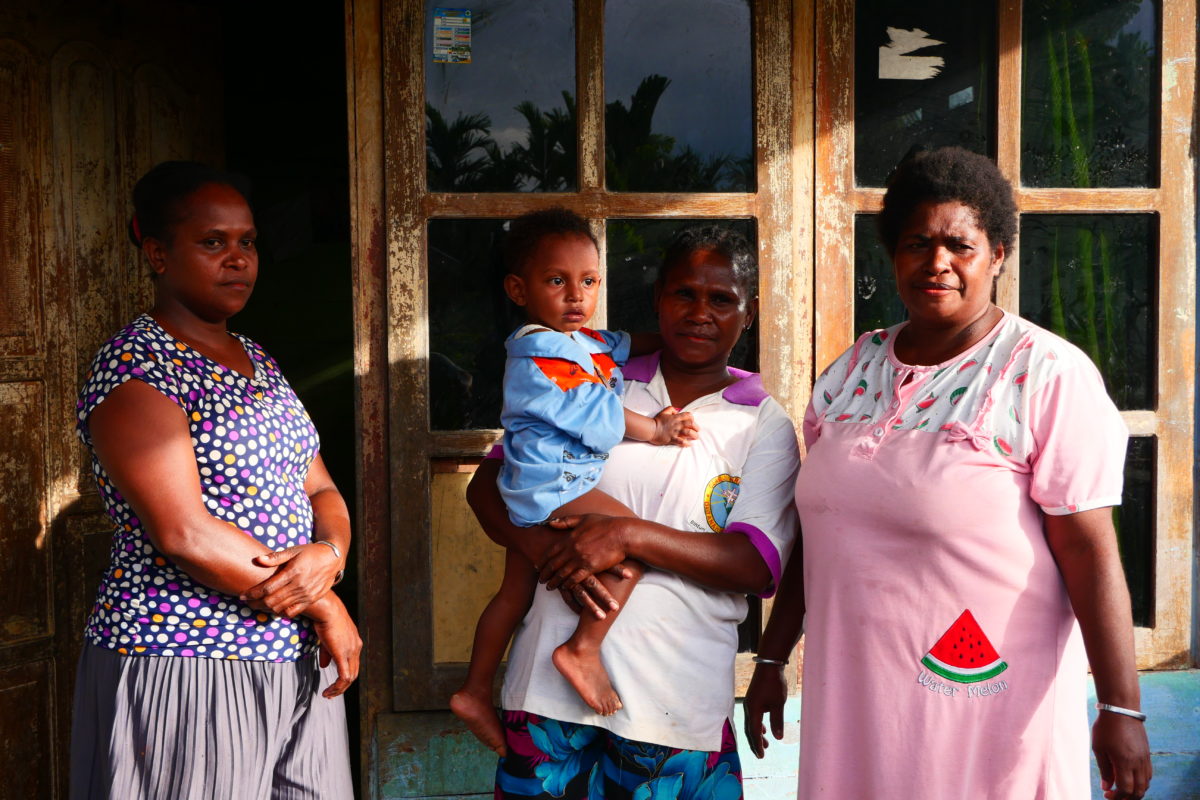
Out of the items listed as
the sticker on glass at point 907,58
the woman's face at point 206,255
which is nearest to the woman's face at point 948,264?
the sticker on glass at point 907,58

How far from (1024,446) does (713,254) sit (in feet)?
2.55

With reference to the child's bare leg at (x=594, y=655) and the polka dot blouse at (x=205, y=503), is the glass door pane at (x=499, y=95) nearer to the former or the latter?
the polka dot blouse at (x=205, y=503)

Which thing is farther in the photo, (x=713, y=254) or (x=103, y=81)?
(x=103, y=81)

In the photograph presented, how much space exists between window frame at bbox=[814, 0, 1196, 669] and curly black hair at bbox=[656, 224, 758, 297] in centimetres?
69

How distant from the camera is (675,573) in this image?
2068 mm

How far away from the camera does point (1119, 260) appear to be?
2.95 m

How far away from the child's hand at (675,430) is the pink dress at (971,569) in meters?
0.33

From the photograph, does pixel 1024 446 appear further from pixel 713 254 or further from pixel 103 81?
pixel 103 81

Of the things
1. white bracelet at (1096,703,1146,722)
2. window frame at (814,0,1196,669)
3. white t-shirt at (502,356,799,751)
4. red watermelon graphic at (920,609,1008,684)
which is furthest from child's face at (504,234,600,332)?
white bracelet at (1096,703,1146,722)

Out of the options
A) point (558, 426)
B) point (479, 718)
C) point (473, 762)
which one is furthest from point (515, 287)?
point (473, 762)

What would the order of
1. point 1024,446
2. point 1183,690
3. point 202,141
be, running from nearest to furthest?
point 1024,446
point 1183,690
point 202,141

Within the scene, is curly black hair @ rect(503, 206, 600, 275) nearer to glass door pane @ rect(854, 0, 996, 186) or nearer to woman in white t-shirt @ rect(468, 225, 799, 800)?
woman in white t-shirt @ rect(468, 225, 799, 800)

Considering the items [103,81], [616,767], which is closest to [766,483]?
[616,767]

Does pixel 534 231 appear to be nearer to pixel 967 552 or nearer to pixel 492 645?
pixel 492 645
